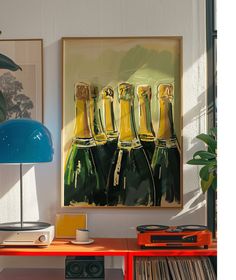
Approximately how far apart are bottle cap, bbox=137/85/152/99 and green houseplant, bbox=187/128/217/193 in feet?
1.48

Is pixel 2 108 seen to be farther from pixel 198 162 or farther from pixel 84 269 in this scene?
pixel 198 162

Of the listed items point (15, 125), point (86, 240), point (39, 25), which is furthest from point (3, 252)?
point (39, 25)

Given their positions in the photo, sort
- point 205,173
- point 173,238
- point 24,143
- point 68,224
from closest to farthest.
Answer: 1. point 24,143
2. point 173,238
3. point 205,173
4. point 68,224

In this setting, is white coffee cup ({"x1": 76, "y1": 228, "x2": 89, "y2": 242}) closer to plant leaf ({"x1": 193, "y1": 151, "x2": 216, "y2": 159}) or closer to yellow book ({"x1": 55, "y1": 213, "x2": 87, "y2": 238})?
yellow book ({"x1": 55, "y1": 213, "x2": 87, "y2": 238})

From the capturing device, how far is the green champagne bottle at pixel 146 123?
3.13 m

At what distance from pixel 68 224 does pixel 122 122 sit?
750 mm

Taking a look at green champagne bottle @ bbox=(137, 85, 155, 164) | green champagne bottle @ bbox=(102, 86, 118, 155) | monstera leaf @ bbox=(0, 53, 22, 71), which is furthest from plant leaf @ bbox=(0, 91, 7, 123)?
green champagne bottle @ bbox=(137, 85, 155, 164)

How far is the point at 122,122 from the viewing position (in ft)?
10.3

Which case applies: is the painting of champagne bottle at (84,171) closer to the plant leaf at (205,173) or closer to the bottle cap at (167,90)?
the bottle cap at (167,90)

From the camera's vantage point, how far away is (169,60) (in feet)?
10.3

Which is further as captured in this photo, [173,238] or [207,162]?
[207,162]

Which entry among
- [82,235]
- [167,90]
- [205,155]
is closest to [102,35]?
[167,90]

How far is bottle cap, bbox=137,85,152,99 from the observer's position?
315 cm

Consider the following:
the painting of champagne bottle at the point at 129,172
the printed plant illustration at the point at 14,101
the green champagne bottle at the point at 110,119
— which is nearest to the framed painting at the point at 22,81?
the printed plant illustration at the point at 14,101
